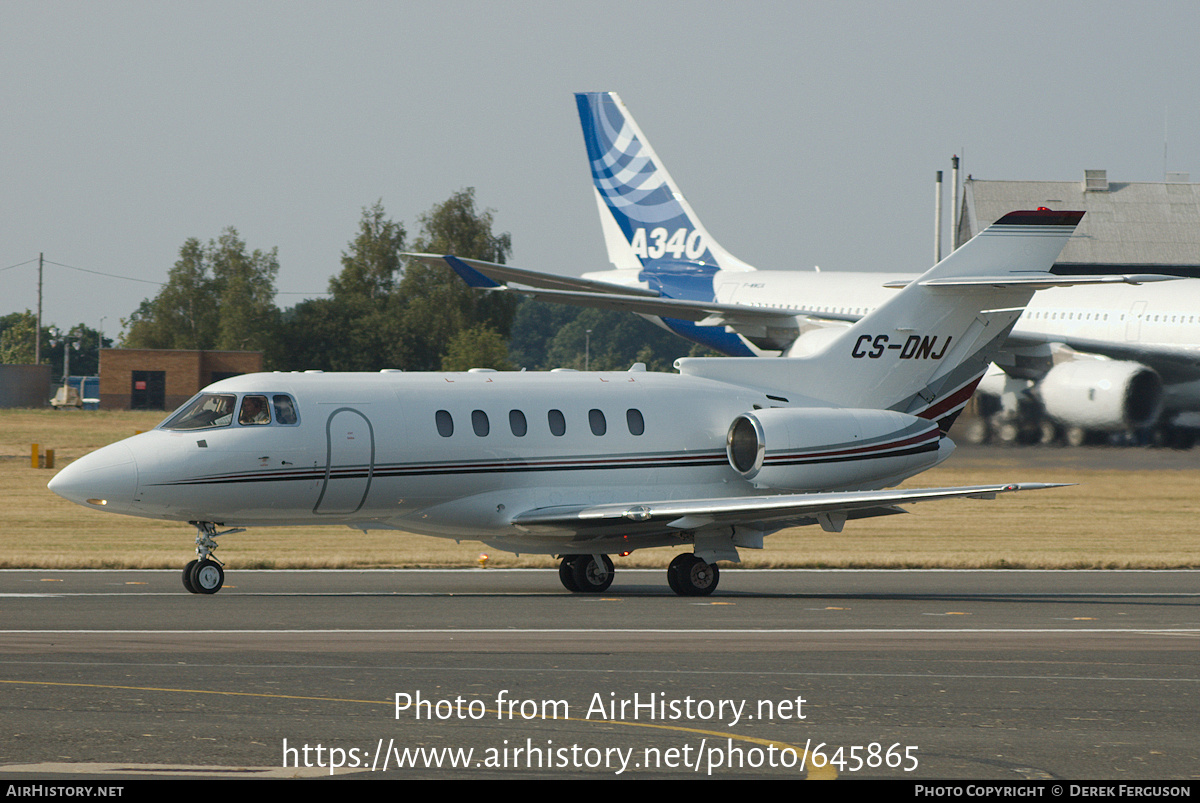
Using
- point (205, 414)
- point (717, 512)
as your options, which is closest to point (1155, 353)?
point (717, 512)

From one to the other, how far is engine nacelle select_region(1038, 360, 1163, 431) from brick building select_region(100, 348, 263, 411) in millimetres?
67155

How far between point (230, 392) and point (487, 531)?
3779mm

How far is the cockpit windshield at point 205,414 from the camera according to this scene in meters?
19.6

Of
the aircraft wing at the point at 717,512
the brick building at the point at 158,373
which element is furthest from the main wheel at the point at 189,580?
the brick building at the point at 158,373

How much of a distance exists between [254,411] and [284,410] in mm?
376

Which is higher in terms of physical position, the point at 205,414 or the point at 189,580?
the point at 205,414

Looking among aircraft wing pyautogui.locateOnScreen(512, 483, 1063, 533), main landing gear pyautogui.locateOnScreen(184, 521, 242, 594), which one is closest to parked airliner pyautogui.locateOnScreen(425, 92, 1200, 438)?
aircraft wing pyautogui.locateOnScreen(512, 483, 1063, 533)

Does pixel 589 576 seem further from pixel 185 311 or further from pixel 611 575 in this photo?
pixel 185 311

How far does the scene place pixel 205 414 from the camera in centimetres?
1972

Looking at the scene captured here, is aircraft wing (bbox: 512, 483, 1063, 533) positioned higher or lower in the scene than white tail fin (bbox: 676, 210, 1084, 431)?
lower

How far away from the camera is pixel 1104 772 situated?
926cm

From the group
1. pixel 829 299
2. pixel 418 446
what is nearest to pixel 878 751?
pixel 418 446

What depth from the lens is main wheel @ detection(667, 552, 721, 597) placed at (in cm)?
2091

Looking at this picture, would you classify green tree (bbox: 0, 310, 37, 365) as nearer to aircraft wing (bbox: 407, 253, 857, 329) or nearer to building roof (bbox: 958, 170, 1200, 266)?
building roof (bbox: 958, 170, 1200, 266)
